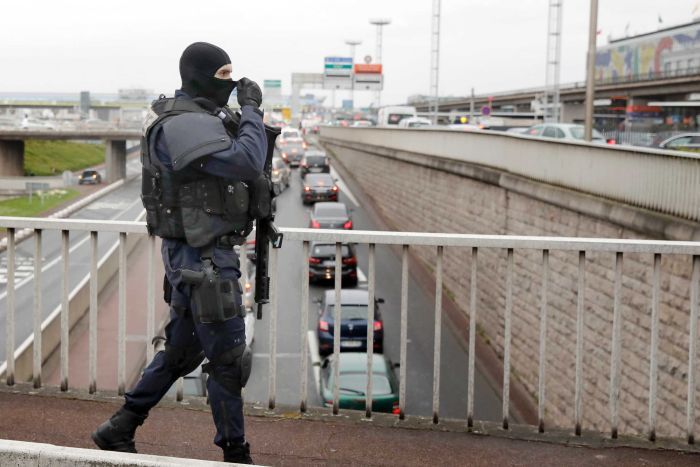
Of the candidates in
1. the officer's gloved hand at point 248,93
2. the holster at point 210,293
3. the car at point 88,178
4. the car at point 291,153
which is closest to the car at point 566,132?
the officer's gloved hand at point 248,93

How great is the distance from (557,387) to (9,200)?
76127mm

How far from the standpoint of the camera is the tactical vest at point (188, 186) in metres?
3.71

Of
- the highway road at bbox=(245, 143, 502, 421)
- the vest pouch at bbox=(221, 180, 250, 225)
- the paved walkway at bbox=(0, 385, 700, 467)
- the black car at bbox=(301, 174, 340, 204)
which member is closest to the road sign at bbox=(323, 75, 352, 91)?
the black car at bbox=(301, 174, 340, 204)

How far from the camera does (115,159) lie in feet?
357

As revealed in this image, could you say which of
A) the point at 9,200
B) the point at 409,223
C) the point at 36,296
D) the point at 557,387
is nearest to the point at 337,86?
the point at 9,200

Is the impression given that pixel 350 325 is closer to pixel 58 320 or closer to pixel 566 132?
pixel 58 320

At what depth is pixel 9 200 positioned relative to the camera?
83875 millimetres

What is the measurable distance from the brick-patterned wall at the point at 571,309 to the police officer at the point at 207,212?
13.3 ft

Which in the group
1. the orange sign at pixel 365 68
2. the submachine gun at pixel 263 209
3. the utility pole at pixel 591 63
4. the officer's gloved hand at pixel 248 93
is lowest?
the submachine gun at pixel 263 209

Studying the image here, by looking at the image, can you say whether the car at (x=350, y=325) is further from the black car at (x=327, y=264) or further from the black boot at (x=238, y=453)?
the black boot at (x=238, y=453)

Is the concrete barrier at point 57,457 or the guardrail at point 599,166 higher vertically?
the guardrail at point 599,166

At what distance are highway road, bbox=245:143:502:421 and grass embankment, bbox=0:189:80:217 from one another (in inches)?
1463

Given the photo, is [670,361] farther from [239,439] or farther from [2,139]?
[2,139]

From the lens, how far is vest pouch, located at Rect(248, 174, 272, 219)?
392cm
